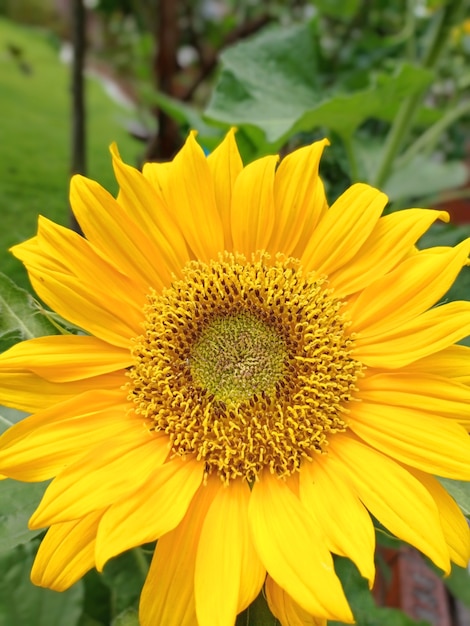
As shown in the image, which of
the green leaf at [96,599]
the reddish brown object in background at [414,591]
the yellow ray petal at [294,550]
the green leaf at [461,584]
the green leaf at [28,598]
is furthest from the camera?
the reddish brown object in background at [414,591]

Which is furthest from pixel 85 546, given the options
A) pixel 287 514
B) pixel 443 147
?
pixel 443 147

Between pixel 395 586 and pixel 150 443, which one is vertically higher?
pixel 150 443

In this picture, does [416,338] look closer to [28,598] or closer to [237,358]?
[237,358]

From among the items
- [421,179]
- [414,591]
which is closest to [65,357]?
[414,591]

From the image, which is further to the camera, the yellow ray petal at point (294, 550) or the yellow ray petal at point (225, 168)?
the yellow ray petal at point (225, 168)

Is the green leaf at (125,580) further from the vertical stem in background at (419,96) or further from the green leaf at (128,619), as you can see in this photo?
the vertical stem in background at (419,96)

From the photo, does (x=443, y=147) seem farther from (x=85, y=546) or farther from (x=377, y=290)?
(x=85, y=546)

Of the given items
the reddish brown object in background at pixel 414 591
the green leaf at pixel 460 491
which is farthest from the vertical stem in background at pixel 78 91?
the reddish brown object in background at pixel 414 591
